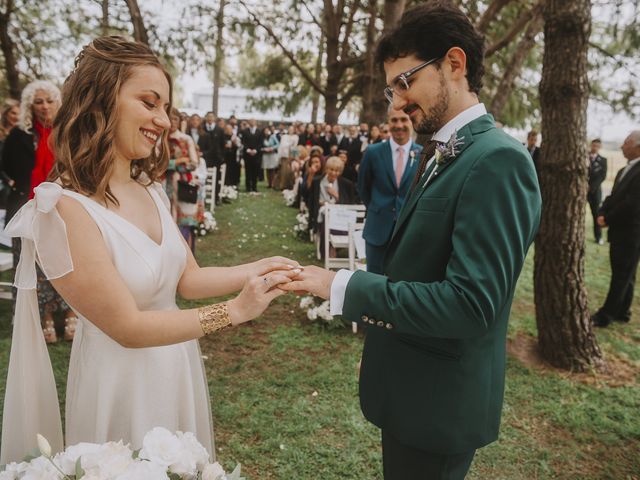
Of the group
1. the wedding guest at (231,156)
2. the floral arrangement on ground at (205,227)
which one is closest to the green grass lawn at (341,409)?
the floral arrangement on ground at (205,227)

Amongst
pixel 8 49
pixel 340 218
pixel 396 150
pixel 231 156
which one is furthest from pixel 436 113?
pixel 231 156

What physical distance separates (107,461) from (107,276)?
2.00ft

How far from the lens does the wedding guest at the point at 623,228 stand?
568 centimetres

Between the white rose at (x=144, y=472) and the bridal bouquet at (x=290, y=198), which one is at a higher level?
the bridal bouquet at (x=290, y=198)

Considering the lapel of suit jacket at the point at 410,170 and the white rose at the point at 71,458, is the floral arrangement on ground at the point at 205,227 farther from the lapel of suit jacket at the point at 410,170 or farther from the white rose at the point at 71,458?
the white rose at the point at 71,458

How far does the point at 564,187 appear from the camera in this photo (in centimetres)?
433

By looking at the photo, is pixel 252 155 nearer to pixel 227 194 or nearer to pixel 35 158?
pixel 227 194

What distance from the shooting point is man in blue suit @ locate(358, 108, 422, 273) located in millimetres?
5301

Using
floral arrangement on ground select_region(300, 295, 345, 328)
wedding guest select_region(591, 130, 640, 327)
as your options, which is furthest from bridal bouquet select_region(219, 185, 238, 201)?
wedding guest select_region(591, 130, 640, 327)

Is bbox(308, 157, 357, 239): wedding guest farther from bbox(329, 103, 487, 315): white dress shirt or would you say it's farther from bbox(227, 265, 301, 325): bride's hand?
bbox(329, 103, 487, 315): white dress shirt

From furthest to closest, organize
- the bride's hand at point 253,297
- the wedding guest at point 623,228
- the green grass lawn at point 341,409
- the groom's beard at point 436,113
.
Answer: the wedding guest at point 623,228
the green grass lawn at point 341,409
the bride's hand at point 253,297
the groom's beard at point 436,113

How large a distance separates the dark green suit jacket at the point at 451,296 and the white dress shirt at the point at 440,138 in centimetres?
4

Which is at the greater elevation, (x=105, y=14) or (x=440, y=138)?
(x=105, y=14)

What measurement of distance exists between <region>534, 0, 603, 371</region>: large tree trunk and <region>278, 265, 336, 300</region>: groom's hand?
129 inches
